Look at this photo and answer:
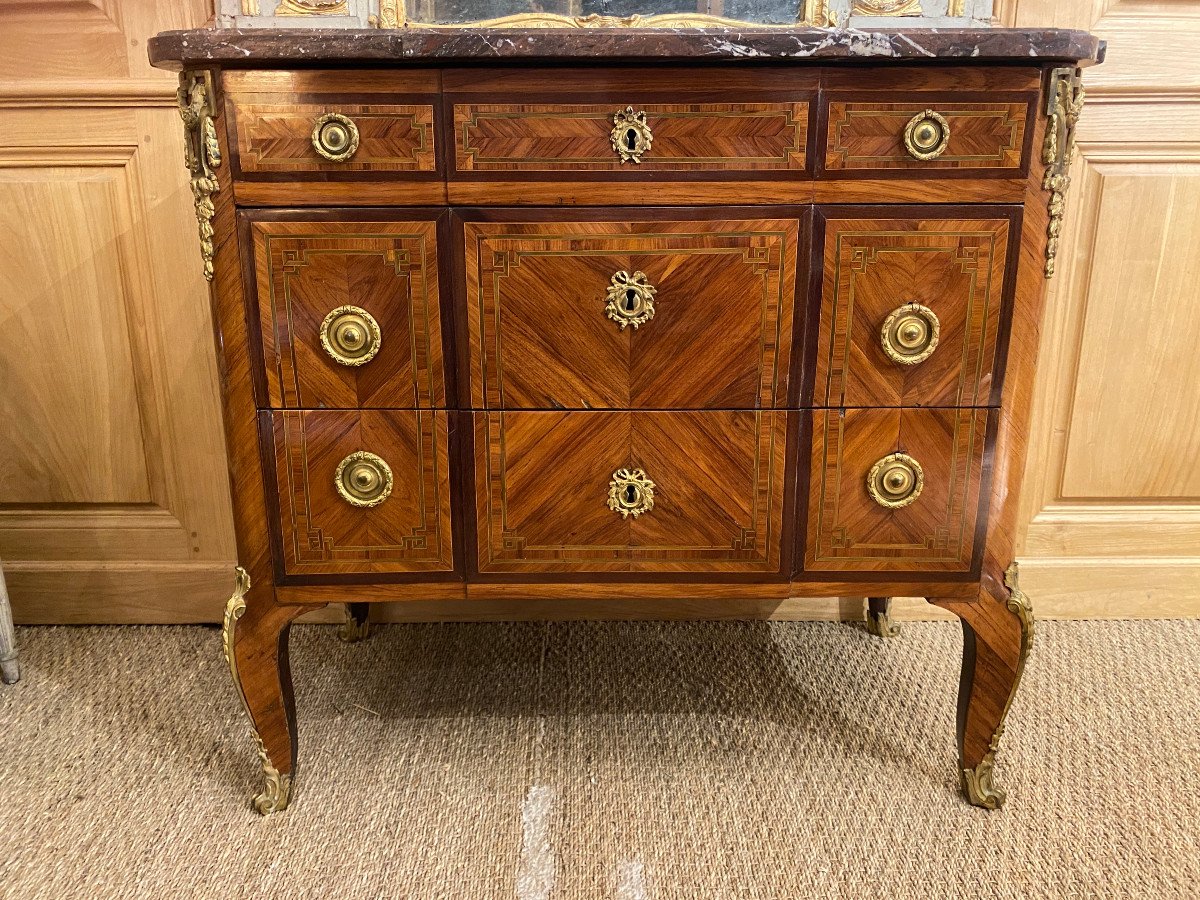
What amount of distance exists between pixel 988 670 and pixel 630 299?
77 cm

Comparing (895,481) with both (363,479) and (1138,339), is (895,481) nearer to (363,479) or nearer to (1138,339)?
(363,479)

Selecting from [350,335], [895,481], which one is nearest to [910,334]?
[895,481]

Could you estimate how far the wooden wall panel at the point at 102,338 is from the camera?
5.23 feet

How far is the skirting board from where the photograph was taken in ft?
6.08

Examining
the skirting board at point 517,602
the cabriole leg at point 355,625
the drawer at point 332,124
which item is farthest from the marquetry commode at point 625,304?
the skirting board at point 517,602

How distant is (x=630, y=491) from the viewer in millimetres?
1186

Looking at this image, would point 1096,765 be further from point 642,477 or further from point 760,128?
point 760,128

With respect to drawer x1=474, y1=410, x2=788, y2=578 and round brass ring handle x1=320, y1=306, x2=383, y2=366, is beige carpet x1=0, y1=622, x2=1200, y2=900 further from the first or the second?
round brass ring handle x1=320, y1=306, x2=383, y2=366

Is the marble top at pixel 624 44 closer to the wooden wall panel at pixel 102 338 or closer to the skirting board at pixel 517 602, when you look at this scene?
the wooden wall panel at pixel 102 338

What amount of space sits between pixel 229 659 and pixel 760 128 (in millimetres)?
1010

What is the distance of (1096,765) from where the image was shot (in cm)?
141

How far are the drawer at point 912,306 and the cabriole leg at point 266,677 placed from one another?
835 millimetres

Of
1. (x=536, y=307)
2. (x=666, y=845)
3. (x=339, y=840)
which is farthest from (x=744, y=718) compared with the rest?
(x=536, y=307)

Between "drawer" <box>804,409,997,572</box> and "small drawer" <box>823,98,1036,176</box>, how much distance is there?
31cm
